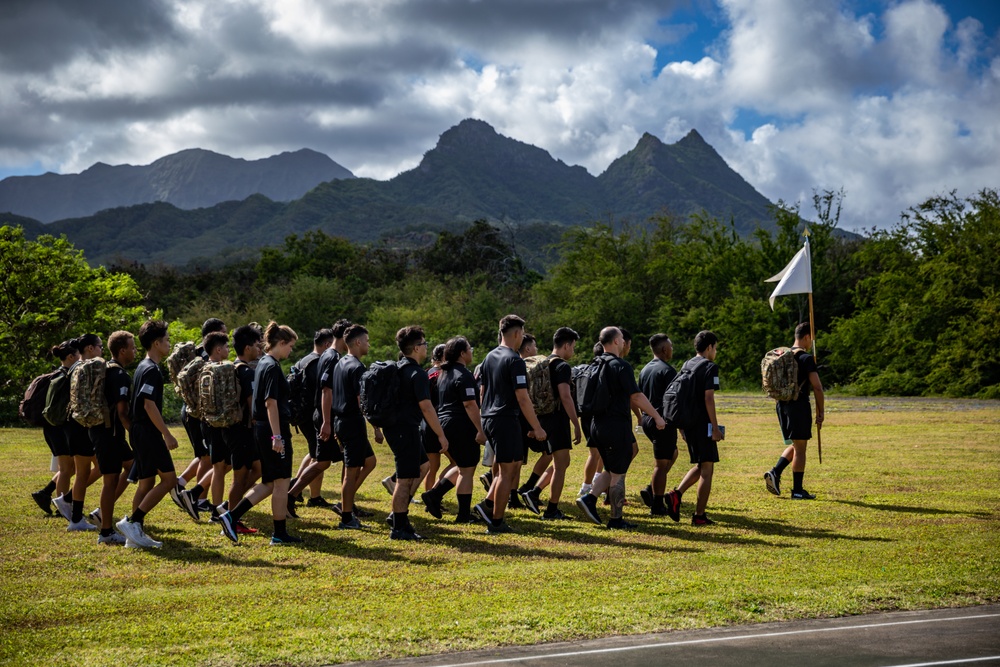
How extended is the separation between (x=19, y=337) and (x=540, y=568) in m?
23.2

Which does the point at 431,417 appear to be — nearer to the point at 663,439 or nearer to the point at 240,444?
the point at 240,444

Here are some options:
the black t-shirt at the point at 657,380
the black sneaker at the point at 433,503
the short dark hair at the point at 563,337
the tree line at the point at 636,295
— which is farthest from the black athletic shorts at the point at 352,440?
the tree line at the point at 636,295

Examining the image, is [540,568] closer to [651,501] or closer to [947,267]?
[651,501]

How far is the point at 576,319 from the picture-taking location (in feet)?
171

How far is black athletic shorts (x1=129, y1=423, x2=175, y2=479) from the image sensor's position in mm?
8891

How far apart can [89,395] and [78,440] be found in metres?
1.02

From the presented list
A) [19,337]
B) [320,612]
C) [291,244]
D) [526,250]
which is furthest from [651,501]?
[526,250]

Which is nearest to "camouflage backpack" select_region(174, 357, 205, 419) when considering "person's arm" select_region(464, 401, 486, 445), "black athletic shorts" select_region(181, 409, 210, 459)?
"black athletic shorts" select_region(181, 409, 210, 459)

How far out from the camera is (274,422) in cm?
889

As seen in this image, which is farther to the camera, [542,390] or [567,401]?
[542,390]

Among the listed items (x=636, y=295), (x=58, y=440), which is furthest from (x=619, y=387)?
(x=636, y=295)

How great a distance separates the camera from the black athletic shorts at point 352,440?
31.5ft

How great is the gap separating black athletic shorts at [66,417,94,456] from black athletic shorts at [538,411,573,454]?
197 inches

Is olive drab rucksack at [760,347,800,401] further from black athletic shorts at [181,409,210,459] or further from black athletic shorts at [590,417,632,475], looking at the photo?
black athletic shorts at [181,409,210,459]
